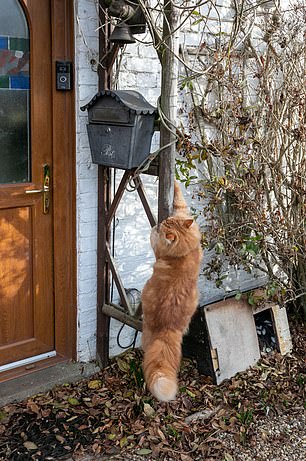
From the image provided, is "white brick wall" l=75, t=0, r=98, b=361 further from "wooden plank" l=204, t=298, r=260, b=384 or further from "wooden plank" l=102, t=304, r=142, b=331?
"wooden plank" l=204, t=298, r=260, b=384

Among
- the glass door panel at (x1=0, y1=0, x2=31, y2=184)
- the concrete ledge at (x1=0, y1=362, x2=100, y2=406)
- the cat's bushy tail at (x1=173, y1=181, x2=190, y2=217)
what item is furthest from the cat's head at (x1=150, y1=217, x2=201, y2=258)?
the concrete ledge at (x1=0, y1=362, x2=100, y2=406)

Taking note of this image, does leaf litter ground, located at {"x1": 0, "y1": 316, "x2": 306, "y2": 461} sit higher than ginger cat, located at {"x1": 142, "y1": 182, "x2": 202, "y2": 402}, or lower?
lower

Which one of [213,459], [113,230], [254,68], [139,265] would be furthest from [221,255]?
[213,459]

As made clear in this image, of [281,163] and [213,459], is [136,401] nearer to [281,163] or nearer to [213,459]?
[213,459]

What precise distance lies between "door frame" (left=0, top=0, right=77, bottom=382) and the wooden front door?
0.12 ft

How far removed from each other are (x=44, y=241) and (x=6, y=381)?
3.34 ft

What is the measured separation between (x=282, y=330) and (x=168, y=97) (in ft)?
8.30

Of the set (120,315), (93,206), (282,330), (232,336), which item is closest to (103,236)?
(93,206)

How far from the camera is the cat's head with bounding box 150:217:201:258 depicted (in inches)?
128

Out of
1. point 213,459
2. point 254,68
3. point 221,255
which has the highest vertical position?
point 254,68

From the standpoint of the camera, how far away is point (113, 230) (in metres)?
4.30

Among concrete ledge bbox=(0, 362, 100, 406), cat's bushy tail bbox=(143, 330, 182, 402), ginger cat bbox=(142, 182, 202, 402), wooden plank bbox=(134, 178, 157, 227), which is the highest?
wooden plank bbox=(134, 178, 157, 227)

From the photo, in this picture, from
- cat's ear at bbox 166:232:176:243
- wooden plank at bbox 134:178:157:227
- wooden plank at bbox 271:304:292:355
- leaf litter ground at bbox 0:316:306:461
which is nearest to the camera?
cat's ear at bbox 166:232:176:243

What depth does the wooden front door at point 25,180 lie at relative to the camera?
3746mm
